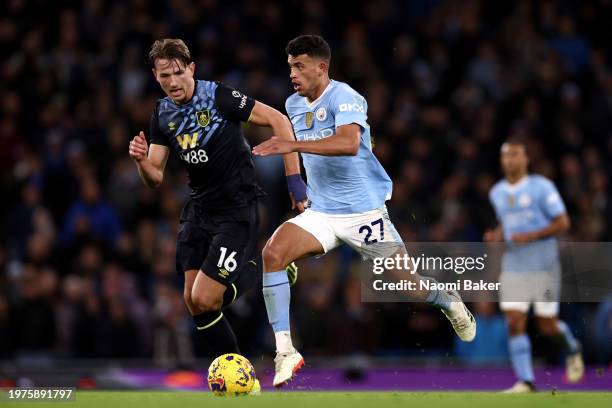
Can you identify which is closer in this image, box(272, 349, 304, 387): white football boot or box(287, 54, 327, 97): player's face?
box(272, 349, 304, 387): white football boot

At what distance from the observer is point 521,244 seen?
1127 centimetres

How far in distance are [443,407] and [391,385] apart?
460 centimetres

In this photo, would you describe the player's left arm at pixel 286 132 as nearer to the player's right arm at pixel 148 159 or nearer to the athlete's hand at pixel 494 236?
the player's right arm at pixel 148 159

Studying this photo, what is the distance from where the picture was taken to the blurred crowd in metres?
12.9

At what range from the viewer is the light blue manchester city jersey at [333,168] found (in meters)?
8.32

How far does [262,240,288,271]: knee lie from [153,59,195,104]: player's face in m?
1.18

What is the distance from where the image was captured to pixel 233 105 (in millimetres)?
8445

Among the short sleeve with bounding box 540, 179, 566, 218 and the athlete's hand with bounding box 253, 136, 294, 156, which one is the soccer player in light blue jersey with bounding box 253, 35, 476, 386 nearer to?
the athlete's hand with bounding box 253, 136, 294, 156

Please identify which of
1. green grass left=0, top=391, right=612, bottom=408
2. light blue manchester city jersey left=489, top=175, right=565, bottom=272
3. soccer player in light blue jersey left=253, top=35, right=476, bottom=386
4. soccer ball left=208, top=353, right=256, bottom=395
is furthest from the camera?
light blue manchester city jersey left=489, top=175, right=565, bottom=272

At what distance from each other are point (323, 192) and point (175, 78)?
4.16 feet

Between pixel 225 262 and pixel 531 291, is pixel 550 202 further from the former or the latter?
pixel 225 262

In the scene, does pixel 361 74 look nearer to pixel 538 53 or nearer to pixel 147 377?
pixel 538 53

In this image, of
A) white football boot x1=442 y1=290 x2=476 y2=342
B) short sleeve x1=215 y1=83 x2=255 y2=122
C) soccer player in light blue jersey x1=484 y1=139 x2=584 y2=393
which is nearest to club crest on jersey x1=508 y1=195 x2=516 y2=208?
soccer player in light blue jersey x1=484 y1=139 x2=584 y2=393

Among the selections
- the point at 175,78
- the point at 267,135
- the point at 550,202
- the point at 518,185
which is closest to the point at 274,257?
the point at 175,78
